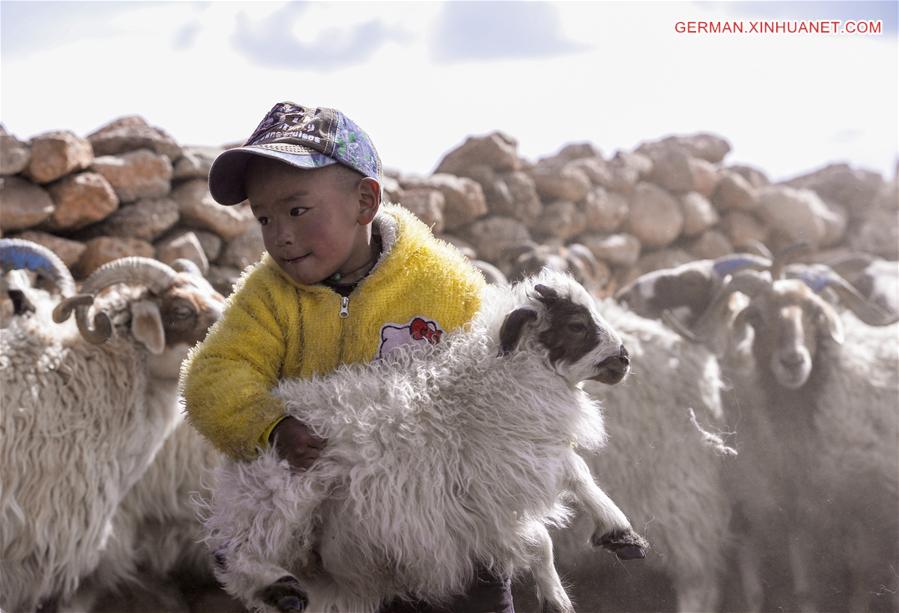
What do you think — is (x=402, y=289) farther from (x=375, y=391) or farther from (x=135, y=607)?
(x=135, y=607)

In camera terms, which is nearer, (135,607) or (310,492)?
(310,492)

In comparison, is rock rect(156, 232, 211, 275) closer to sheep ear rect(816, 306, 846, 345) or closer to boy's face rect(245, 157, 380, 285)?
sheep ear rect(816, 306, 846, 345)

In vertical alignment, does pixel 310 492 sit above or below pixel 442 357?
below

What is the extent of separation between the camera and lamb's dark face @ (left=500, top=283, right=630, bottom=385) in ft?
7.32

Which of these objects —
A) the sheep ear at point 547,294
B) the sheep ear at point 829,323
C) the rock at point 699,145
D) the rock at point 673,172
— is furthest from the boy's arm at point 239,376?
the rock at point 699,145

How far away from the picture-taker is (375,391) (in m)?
2.21

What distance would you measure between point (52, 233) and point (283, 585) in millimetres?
6131

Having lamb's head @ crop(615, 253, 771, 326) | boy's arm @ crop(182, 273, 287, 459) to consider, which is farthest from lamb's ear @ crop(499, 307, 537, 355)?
lamb's head @ crop(615, 253, 771, 326)

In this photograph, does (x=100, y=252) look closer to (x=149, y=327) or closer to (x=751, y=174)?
(x=149, y=327)

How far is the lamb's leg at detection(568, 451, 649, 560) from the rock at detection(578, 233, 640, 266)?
10.3m

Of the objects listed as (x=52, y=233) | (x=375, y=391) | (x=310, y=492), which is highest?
(x=375, y=391)

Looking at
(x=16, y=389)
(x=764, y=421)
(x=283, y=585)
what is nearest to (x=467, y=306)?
(x=283, y=585)

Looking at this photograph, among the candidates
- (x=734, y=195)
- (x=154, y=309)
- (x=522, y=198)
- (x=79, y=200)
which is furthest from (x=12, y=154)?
(x=734, y=195)

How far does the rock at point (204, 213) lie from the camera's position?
25.8 ft
